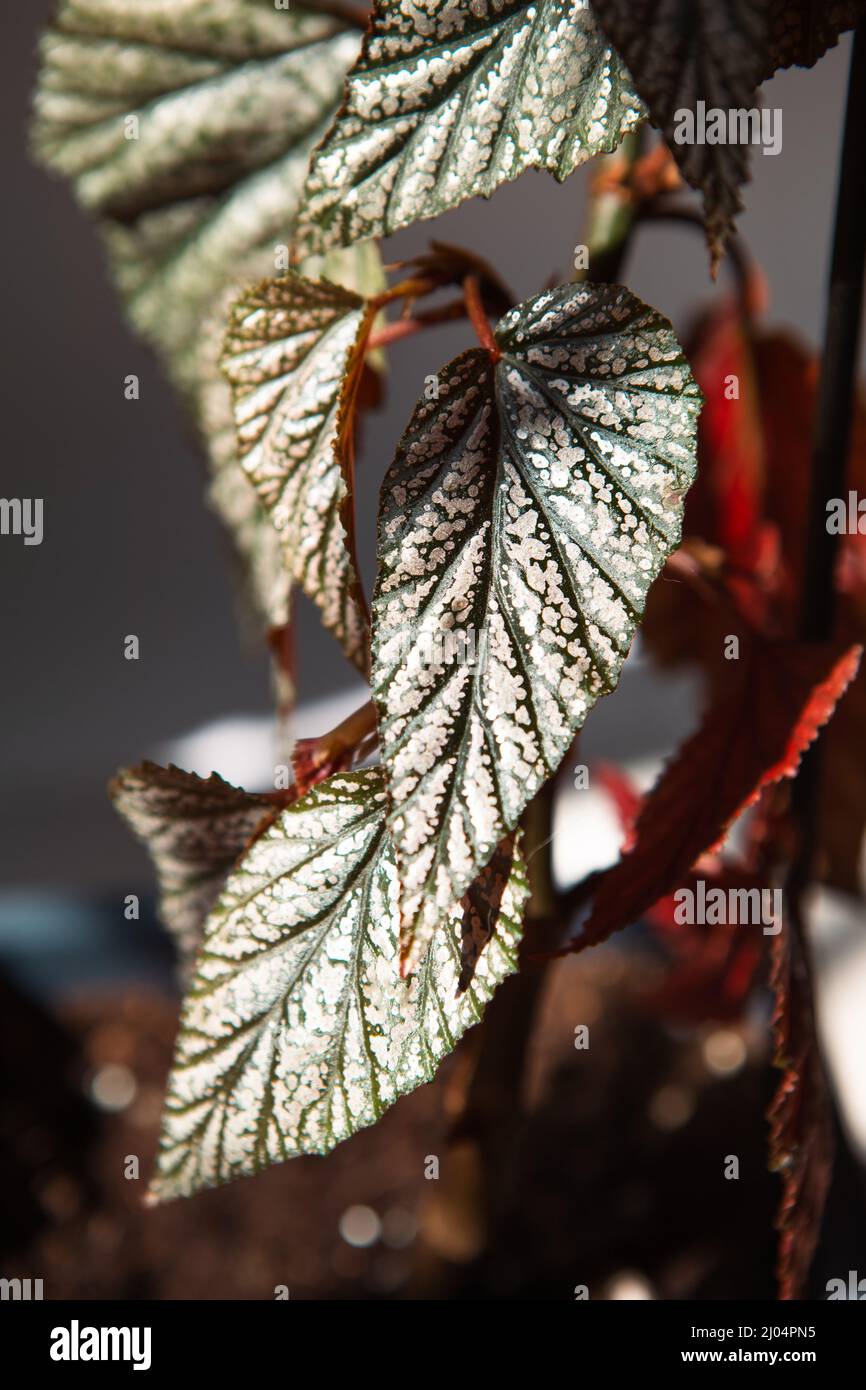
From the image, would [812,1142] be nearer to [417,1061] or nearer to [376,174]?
[417,1061]

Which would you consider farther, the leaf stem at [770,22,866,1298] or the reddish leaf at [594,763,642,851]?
the reddish leaf at [594,763,642,851]

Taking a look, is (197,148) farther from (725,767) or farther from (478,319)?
(725,767)

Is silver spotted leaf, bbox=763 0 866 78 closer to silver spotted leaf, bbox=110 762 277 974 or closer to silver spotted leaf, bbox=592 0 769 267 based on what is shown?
silver spotted leaf, bbox=592 0 769 267

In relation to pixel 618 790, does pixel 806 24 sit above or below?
above

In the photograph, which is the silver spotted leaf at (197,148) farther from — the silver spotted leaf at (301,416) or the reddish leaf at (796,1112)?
the reddish leaf at (796,1112)

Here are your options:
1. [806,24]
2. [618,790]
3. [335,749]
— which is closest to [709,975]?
[618,790]

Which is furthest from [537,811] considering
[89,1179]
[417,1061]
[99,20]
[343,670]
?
[343,670]

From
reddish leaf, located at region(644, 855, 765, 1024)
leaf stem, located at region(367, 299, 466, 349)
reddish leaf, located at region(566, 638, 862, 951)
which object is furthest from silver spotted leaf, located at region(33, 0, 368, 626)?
reddish leaf, located at region(644, 855, 765, 1024)
